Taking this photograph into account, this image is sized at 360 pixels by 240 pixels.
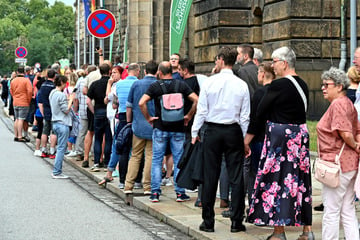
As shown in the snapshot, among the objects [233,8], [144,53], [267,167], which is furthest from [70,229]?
[144,53]

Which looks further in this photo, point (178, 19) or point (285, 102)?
point (178, 19)

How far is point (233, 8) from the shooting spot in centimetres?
2291

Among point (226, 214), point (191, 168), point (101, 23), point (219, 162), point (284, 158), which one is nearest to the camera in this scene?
point (284, 158)

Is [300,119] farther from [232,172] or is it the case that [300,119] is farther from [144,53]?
[144,53]

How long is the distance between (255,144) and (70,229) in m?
2.23

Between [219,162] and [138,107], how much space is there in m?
2.91

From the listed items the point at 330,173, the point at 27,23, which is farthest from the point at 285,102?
the point at 27,23

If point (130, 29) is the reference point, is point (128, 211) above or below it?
below

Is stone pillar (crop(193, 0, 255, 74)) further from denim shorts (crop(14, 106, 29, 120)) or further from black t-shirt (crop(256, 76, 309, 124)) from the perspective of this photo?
black t-shirt (crop(256, 76, 309, 124))

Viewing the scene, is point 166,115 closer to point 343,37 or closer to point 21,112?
point 343,37

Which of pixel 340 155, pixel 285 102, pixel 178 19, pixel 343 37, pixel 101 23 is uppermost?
pixel 101 23

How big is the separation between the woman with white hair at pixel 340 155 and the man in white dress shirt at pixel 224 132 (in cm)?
146

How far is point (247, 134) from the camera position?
8625mm

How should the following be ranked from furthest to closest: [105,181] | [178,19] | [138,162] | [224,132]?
[178,19]
[105,181]
[138,162]
[224,132]
